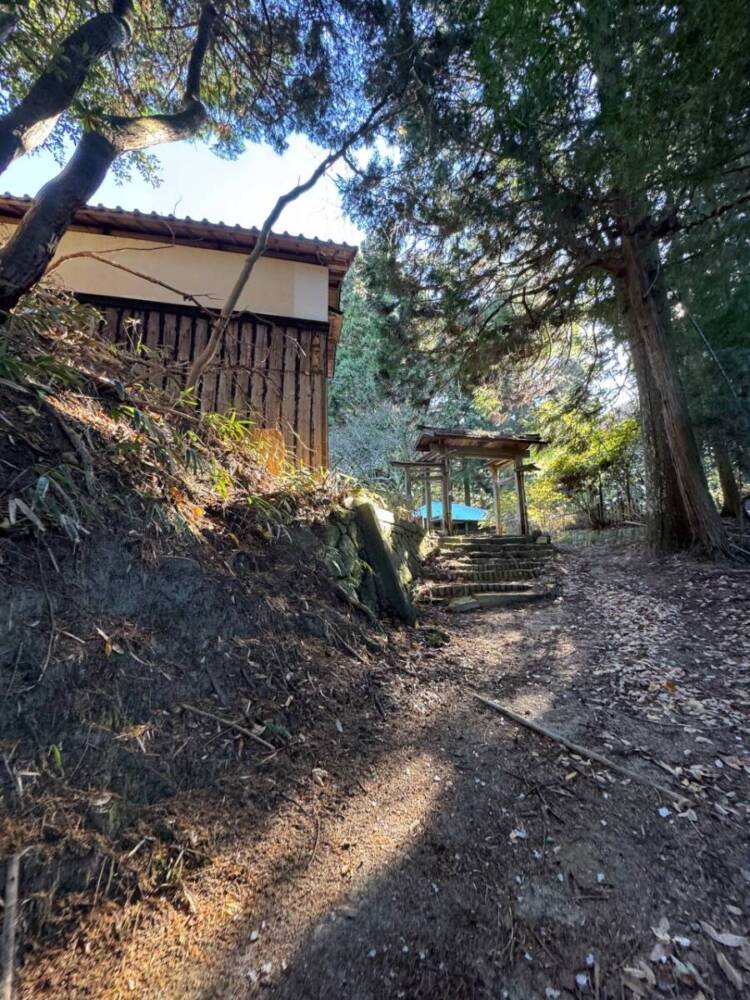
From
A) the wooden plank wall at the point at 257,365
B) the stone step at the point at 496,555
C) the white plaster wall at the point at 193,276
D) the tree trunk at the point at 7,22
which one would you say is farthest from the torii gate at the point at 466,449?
the tree trunk at the point at 7,22

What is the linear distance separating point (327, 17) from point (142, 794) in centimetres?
621

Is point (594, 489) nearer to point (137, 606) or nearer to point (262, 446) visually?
point (262, 446)

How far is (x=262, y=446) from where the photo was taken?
138 inches

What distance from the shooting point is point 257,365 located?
16.7 feet

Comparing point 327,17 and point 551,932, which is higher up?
point 327,17

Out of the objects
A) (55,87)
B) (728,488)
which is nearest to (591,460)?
(728,488)

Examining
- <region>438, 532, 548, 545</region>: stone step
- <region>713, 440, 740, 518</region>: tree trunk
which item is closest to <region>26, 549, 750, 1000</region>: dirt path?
<region>438, 532, 548, 545</region>: stone step

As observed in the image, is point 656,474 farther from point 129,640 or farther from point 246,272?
point 129,640

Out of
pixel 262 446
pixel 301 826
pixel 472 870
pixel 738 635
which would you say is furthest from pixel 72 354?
pixel 738 635

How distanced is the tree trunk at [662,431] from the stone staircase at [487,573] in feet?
5.68

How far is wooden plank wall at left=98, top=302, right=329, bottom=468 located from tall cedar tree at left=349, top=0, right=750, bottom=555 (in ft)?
6.47

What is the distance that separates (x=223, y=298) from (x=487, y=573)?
4.99m

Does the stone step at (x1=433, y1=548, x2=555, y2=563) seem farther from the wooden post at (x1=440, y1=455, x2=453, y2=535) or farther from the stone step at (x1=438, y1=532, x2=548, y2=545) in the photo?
the wooden post at (x1=440, y1=455, x2=453, y2=535)

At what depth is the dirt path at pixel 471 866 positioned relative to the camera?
1.08m
